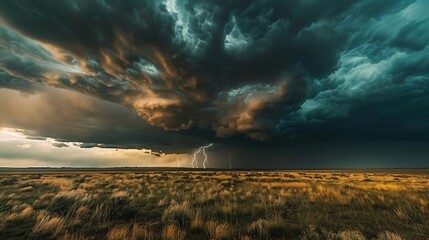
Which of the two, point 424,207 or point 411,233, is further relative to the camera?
point 424,207

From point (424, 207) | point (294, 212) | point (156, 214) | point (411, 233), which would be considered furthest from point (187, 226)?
point (424, 207)

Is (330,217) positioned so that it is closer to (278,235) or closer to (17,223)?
(278,235)

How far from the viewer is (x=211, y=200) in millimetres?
17266

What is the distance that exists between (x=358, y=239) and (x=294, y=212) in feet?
18.7

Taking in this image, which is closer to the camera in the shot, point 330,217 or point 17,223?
point 17,223

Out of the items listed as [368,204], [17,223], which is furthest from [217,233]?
[368,204]

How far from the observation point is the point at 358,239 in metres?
7.55

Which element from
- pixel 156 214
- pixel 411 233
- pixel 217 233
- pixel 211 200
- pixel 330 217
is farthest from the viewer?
pixel 211 200

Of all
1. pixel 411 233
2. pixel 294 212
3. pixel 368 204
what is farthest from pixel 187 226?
pixel 368 204

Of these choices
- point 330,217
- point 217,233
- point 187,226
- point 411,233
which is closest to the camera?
point 217,233

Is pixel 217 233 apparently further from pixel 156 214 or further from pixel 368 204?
pixel 368 204

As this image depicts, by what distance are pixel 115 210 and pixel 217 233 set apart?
671 centimetres

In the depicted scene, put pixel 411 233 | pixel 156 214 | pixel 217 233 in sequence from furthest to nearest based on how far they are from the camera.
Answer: pixel 156 214 < pixel 411 233 < pixel 217 233

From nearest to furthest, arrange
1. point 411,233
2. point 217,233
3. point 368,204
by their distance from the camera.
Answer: point 217,233 → point 411,233 → point 368,204
